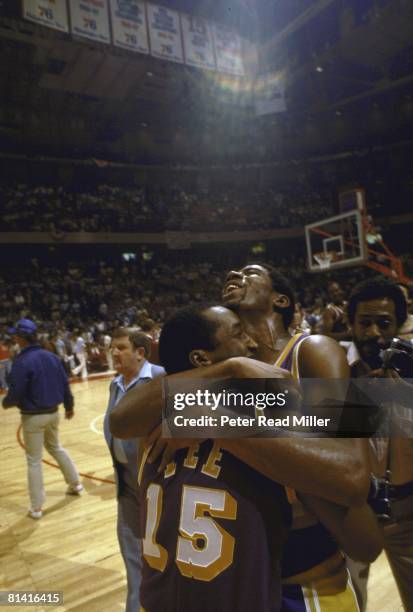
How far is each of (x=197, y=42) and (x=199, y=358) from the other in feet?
54.9

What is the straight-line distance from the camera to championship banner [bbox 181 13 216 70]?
14805 millimetres

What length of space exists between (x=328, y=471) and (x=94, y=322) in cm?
1752

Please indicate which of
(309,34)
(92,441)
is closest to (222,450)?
(92,441)

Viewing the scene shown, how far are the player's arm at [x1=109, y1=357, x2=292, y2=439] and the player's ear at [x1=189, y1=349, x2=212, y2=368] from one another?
0.04m

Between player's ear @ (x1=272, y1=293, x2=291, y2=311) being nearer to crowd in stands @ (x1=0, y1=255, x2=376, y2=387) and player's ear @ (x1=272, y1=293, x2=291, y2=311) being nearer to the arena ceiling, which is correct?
crowd in stands @ (x1=0, y1=255, x2=376, y2=387)

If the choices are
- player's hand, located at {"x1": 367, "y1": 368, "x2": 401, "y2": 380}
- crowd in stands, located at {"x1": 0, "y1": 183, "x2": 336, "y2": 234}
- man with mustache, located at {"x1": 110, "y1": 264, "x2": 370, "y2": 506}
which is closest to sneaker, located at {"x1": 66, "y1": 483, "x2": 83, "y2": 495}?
man with mustache, located at {"x1": 110, "y1": 264, "x2": 370, "y2": 506}

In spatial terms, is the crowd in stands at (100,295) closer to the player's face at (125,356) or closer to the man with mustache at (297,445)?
the player's face at (125,356)

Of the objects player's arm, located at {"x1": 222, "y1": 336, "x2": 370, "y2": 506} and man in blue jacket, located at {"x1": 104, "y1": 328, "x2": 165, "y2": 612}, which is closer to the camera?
player's arm, located at {"x1": 222, "y1": 336, "x2": 370, "y2": 506}

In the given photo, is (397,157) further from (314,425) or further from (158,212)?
(314,425)

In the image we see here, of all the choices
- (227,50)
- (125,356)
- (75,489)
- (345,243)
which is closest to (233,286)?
(125,356)

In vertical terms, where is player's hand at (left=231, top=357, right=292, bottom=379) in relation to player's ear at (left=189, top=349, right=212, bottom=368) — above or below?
below

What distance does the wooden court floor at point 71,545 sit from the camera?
2.88 metres

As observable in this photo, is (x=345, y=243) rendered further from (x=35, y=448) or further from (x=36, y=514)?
(x=36, y=514)

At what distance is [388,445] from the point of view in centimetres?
168
